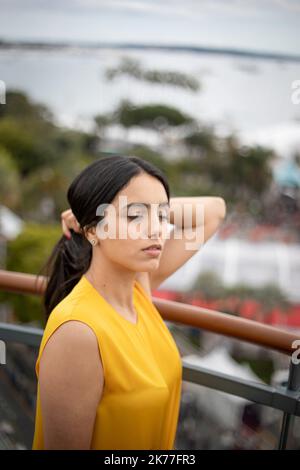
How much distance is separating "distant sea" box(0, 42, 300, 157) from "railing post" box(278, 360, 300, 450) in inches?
901

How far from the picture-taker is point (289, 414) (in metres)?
1.04

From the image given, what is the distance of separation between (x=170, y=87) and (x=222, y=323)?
85.1 feet

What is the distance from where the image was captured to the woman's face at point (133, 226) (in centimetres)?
86

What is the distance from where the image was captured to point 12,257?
514 inches

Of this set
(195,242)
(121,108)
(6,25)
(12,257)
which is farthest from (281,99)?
(195,242)

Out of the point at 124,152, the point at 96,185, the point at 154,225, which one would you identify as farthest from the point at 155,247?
the point at 124,152

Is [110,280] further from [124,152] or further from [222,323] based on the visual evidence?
[124,152]

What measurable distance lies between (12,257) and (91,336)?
41.5ft

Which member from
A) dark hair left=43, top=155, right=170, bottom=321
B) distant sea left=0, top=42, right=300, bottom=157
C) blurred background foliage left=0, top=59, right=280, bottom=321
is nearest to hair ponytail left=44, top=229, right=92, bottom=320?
dark hair left=43, top=155, right=170, bottom=321

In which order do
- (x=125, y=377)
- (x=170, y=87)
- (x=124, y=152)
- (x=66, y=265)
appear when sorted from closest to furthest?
(x=125, y=377)
(x=66, y=265)
(x=124, y=152)
(x=170, y=87)

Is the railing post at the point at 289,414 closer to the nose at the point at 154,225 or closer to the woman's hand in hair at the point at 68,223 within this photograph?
the nose at the point at 154,225

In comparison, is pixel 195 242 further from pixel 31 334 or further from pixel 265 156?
pixel 265 156

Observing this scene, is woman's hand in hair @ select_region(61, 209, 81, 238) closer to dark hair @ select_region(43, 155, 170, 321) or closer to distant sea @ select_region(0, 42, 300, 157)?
dark hair @ select_region(43, 155, 170, 321)

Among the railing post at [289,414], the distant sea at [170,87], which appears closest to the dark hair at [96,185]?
the railing post at [289,414]
